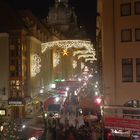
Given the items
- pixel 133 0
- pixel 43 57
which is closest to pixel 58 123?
pixel 133 0

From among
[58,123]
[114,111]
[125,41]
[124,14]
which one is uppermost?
[124,14]

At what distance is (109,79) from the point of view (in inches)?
1330

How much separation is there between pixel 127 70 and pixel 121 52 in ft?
5.73

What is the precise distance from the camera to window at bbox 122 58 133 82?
32.6 meters

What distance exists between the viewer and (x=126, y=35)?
3350 centimetres

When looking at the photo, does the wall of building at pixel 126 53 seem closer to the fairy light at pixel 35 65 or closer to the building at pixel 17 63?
the building at pixel 17 63

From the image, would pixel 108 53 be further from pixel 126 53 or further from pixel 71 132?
pixel 71 132

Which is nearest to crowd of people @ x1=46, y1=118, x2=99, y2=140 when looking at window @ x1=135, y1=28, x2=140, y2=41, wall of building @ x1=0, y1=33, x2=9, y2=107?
window @ x1=135, y1=28, x2=140, y2=41

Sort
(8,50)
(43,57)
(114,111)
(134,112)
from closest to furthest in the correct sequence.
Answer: (134,112), (114,111), (8,50), (43,57)

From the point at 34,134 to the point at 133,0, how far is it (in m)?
15.2

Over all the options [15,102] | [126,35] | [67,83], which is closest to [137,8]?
[126,35]

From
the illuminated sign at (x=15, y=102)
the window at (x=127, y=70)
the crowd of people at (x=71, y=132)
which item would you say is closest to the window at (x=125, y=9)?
the window at (x=127, y=70)

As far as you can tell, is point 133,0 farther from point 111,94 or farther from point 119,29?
point 111,94

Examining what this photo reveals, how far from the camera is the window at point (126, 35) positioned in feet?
109
